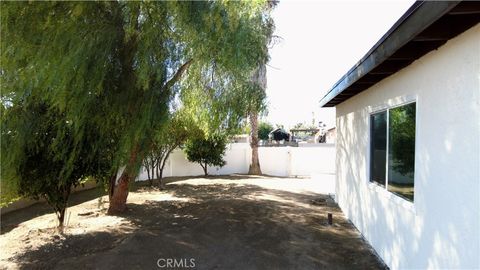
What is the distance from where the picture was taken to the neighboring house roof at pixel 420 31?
2755 millimetres

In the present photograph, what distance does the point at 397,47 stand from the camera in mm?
3682

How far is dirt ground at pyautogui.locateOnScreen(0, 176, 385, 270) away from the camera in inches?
221

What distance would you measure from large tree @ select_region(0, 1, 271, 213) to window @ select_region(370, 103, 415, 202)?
232cm

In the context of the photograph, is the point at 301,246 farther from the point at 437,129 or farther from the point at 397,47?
the point at 397,47

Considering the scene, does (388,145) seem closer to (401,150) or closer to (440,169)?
(401,150)

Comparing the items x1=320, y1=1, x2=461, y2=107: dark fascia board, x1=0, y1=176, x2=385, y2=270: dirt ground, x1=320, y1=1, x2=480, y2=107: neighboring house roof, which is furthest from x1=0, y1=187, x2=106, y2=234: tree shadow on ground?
x1=320, y1=1, x2=480, y2=107: neighboring house roof

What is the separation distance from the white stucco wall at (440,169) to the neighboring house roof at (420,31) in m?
0.10

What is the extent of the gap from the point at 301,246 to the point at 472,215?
3637mm

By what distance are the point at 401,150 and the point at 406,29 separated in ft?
6.81

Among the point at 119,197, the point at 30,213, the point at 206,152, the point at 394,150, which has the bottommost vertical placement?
the point at 30,213

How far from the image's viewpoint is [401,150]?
5.03 m

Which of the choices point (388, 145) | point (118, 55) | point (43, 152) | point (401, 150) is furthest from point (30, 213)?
point (401, 150)

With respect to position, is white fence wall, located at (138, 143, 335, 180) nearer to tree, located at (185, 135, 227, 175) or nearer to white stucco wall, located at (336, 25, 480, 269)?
tree, located at (185, 135, 227, 175)

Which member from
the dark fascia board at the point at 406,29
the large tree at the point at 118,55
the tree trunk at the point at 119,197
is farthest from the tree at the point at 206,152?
the dark fascia board at the point at 406,29
